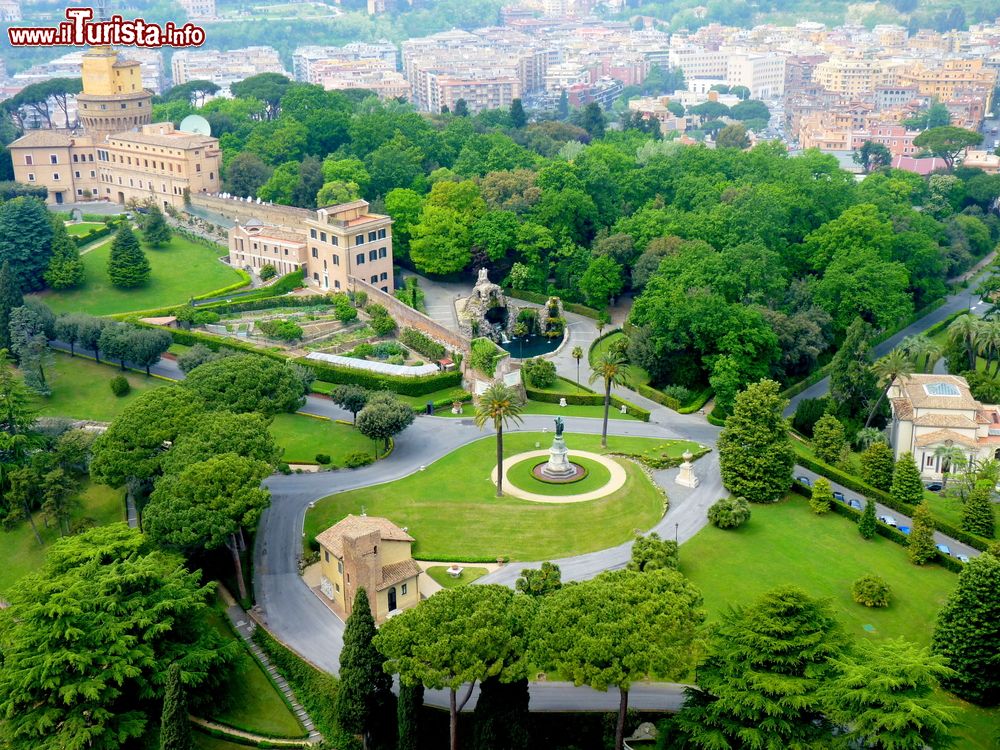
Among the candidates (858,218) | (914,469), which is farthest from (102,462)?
(858,218)

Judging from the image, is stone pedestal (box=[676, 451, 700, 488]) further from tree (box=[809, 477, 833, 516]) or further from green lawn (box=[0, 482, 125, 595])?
green lawn (box=[0, 482, 125, 595])

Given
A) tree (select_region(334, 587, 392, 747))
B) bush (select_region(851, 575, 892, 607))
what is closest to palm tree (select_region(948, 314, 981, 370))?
bush (select_region(851, 575, 892, 607))

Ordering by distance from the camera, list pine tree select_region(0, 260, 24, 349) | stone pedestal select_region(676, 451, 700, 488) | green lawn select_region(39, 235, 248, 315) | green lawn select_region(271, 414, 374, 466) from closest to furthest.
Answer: stone pedestal select_region(676, 451, 700, 488), green lawn select_region(271, 414, 374, 466), pine tree select_region(0, 260, 24, 349), green lawn select_region(39, 235, 248, 315)

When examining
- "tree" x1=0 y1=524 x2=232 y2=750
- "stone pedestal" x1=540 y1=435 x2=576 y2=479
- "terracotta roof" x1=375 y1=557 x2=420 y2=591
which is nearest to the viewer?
"tree" x1=0 y1=524 x2=232 y2=750

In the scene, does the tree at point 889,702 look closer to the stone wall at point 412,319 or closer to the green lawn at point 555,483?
the green lawn at point 555,483

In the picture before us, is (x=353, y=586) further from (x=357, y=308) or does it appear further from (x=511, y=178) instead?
(x=511, y=178)
